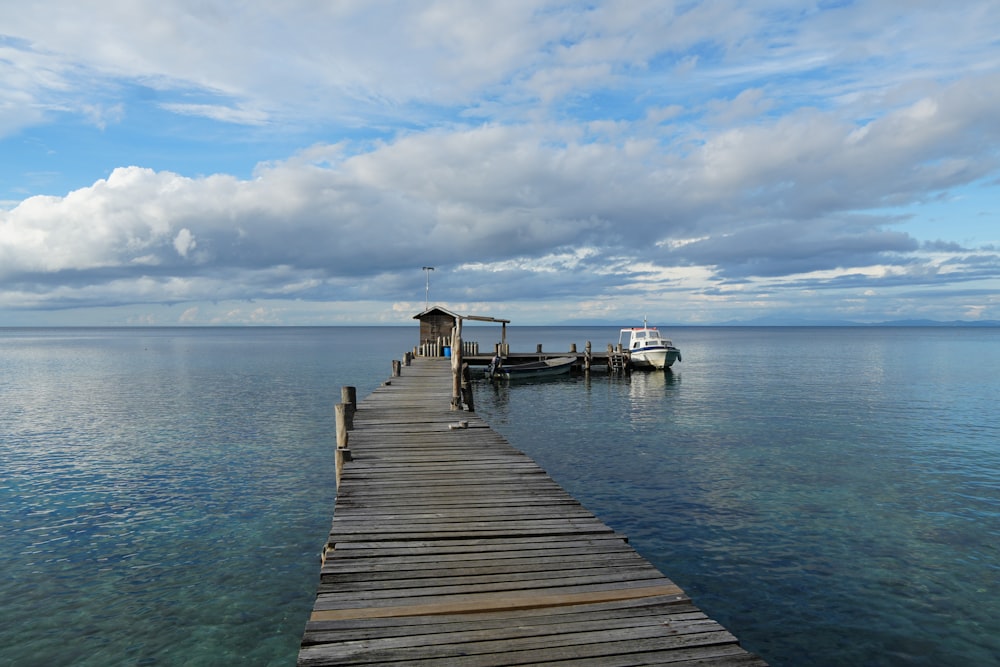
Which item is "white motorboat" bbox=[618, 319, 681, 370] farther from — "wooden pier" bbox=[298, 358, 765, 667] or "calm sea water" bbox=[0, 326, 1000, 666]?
"wooden pier" bbox=[298, 358, 765, 667]

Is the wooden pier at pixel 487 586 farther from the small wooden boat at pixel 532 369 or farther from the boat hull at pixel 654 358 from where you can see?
the boat hull at pixel 654 358

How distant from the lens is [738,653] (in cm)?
520

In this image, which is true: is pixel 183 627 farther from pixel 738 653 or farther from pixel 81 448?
pixel 81 448

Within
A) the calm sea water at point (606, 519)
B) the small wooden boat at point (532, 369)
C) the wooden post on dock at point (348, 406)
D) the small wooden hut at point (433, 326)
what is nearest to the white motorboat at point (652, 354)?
the small wooden boat at point (532, 369)

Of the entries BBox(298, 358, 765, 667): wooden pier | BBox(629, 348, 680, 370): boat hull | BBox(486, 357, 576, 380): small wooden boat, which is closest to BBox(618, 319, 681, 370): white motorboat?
BBox(629, 348, 680, 370): boat hull

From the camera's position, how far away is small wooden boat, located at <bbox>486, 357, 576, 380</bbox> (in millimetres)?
48750

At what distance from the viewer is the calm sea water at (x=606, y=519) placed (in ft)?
32.3

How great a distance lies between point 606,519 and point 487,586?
29.5 feet

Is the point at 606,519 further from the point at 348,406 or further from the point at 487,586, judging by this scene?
the point at 487,586

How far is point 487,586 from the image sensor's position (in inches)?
257

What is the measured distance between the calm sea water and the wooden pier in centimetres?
291

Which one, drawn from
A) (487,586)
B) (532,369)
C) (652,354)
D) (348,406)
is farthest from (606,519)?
(652,354)

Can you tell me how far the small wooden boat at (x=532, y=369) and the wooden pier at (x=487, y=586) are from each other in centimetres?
3697

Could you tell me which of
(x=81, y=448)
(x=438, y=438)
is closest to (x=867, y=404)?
(x=438, y=438)
